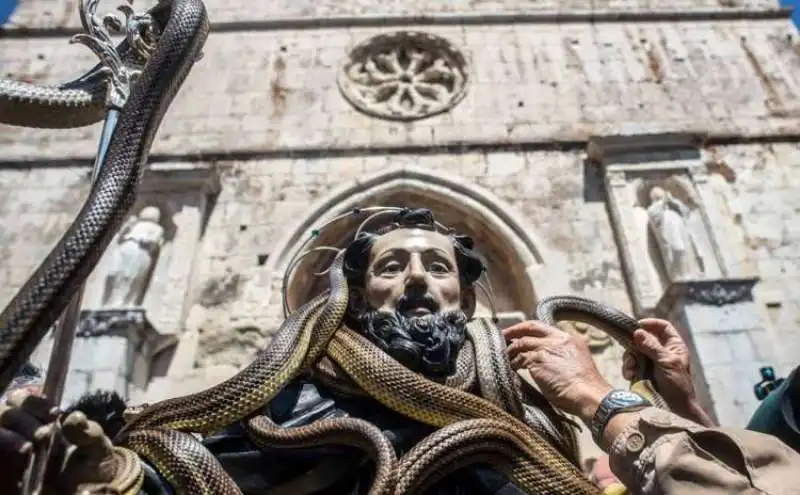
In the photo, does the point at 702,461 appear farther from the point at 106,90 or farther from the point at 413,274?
the point at 106,90

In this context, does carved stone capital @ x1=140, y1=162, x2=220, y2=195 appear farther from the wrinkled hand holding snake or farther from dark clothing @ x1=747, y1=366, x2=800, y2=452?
dark clothing @ x1=747, y1=366, x2=800, y2=452

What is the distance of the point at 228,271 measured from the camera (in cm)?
604

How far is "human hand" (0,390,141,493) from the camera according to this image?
1126mm

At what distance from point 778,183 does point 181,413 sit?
274 inches

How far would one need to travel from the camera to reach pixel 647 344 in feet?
6.01

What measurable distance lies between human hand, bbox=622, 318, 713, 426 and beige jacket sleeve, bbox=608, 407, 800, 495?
531 mm

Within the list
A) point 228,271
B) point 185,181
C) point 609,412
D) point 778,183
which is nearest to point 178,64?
point 609,412

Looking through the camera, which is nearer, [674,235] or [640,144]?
[674,235]

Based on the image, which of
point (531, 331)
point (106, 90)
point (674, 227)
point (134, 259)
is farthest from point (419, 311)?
point (674, 227)

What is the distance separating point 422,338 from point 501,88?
21.1 feet

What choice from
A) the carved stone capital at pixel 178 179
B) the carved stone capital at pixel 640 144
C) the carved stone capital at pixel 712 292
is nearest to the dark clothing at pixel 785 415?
the carved stone capital at pixel 712 292

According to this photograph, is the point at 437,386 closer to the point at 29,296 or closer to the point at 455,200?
the point at 29,296

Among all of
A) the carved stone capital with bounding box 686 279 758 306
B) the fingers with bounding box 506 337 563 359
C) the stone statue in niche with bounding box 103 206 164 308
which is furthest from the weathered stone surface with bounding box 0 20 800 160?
the fingers with bounding box 506 337 563 359

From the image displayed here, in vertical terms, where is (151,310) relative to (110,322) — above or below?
above
